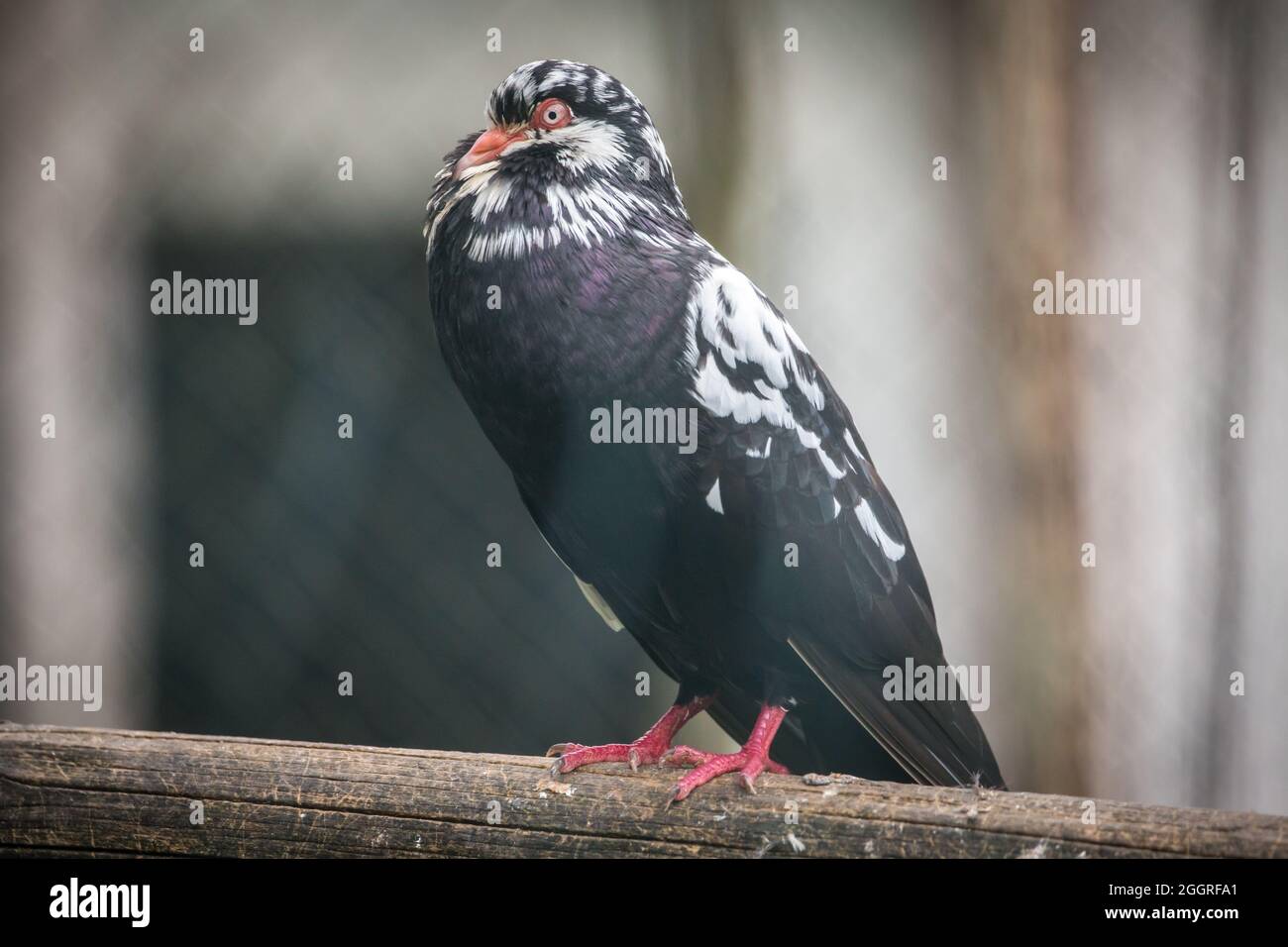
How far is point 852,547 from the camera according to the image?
145cm

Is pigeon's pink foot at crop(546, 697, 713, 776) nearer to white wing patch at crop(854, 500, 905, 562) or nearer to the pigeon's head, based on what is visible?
white wing patch at crop(854, 500, 905, 562)

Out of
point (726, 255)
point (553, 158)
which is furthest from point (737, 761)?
point (726, 255)

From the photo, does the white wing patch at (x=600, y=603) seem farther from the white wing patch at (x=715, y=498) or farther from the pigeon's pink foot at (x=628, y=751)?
the white wing patch at (x=715, y=498)

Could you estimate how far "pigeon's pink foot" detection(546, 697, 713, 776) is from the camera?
1316 millimetres

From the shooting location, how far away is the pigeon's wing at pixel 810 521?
135 centimetres

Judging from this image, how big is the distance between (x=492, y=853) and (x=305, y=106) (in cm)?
178

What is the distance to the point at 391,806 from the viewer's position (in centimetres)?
125

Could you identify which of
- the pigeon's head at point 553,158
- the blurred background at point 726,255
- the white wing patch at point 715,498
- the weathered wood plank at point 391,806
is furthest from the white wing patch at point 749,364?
the blurred background at point 726,255

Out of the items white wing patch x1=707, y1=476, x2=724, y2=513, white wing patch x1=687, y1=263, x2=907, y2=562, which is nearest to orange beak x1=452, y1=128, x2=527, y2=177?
white wing patch x1=687, y1=263, x2=907, y2=562

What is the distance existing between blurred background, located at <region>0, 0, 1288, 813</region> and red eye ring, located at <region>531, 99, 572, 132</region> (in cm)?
74

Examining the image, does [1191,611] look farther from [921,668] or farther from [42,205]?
[42,205]

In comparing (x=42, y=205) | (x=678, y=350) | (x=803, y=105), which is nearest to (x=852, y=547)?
(x=678, y=350)

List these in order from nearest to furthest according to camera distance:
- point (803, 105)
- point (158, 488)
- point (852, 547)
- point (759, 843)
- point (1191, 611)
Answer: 1. point (759, 843)
2. point (852, 547)
3. point (1191, 611)
4. point (803, 105)
5. point (158, 488)
